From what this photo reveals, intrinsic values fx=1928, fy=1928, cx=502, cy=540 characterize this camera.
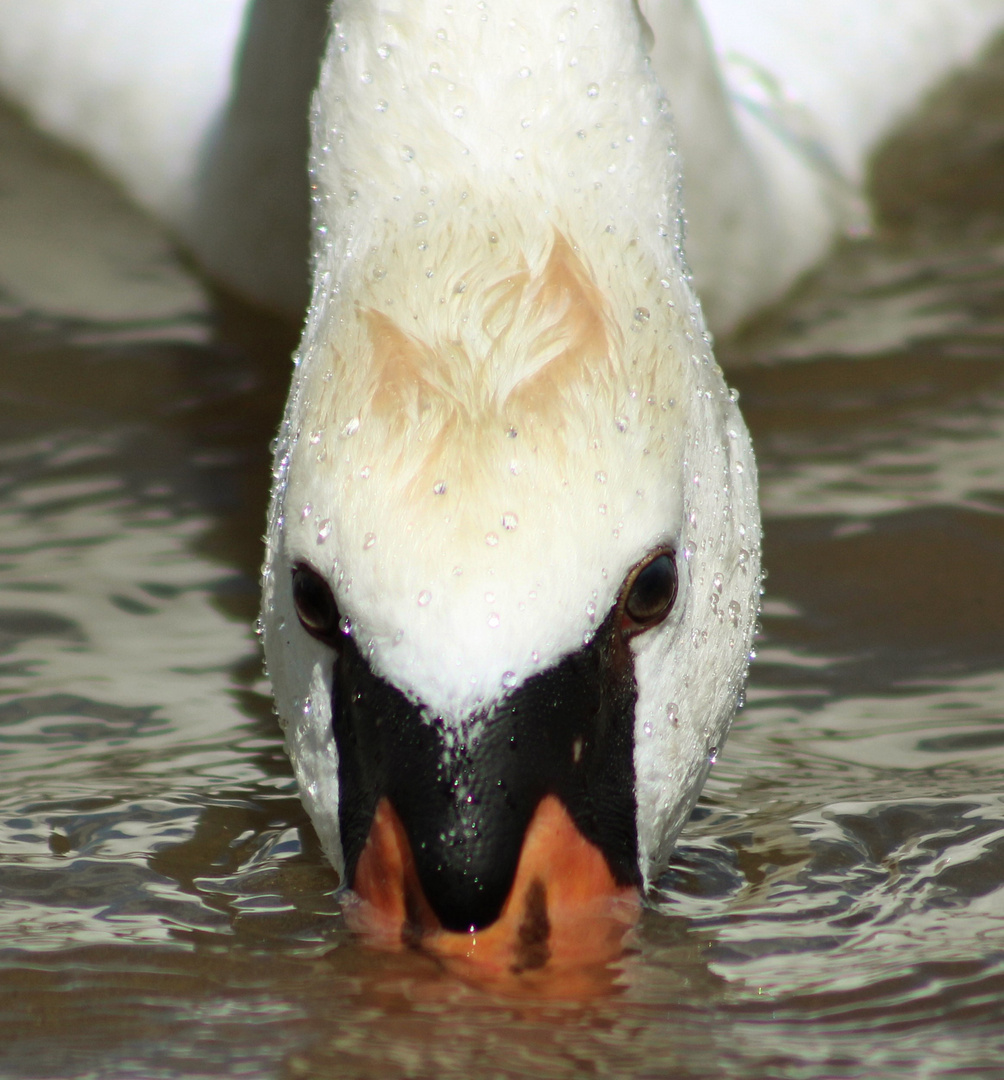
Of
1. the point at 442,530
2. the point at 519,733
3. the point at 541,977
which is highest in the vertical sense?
the point at 442,530

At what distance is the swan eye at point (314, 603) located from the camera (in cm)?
219

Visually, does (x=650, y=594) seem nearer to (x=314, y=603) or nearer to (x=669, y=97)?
(x=314, y=603)

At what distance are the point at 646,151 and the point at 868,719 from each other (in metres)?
0.97

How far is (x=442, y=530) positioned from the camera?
2.02 meters

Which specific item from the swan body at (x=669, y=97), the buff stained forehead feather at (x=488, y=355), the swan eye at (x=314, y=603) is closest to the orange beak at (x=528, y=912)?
the swan eye at (x=314, y=603)

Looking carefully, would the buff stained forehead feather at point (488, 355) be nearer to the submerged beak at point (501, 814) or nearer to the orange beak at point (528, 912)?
the submerged beak at point (501, 814)

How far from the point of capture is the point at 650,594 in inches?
87.4

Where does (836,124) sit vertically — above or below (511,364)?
below

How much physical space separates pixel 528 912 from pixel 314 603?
0.43 meters

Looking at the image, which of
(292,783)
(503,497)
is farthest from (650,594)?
(292,783)

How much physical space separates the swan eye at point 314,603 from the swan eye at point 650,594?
33 centimetres

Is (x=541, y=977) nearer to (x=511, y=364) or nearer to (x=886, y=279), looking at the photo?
(x=511, y=364)

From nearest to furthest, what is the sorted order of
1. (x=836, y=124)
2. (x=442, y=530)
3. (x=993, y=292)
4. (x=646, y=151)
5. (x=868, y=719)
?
(x=442, y=530) → (x=646, y=151) → (x=868, y=719) → (x=993, y=292) → (x=836, y=124)

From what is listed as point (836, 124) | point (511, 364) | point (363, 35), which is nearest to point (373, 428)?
point (511, 364)
